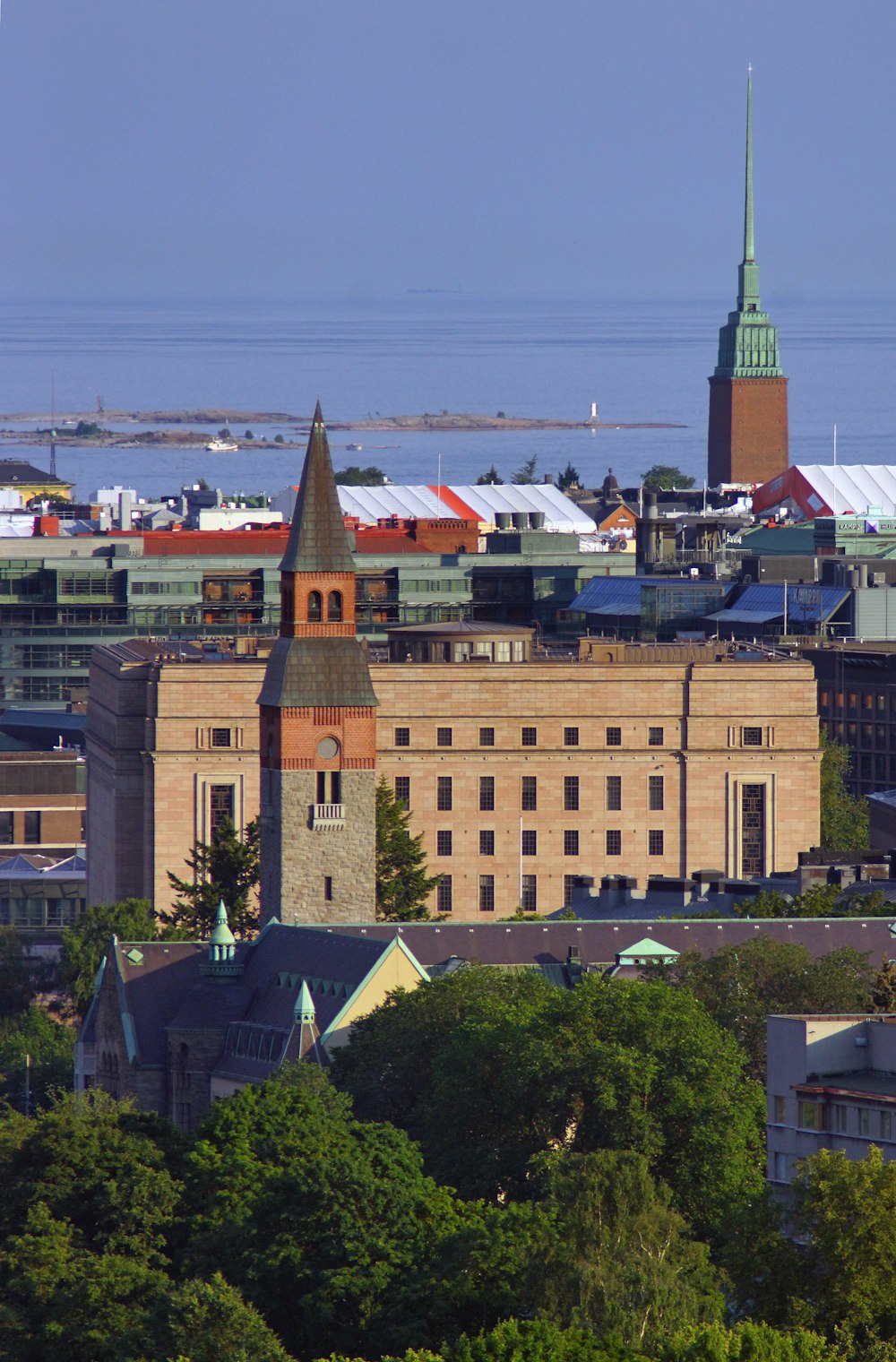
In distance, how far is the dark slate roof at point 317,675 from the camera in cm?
10706

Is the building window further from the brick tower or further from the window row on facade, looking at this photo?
the window row on facade

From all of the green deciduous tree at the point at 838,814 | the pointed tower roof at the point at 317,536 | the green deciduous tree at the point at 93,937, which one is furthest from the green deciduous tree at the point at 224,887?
the green deciduous tree at the point at 838,814

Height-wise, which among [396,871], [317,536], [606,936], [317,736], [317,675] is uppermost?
[317,536]

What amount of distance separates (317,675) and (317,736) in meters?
1.96

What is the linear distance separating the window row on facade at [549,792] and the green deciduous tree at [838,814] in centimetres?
582

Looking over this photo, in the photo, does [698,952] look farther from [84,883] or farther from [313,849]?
[84,883]

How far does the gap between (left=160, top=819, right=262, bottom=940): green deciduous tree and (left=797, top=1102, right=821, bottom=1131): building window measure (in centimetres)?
4664

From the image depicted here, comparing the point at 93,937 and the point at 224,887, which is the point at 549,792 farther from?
the point at 93,937

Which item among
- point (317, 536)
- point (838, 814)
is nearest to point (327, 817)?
point (317, 536)

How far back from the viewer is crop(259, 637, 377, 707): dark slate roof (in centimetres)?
10706

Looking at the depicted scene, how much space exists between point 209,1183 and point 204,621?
11439cm

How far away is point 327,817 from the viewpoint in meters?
105

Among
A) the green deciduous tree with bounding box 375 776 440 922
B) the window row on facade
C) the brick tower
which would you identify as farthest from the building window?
the window row on facade

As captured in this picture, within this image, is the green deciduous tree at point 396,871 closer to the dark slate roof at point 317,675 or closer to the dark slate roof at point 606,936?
the dark slate roof at point 317,675
